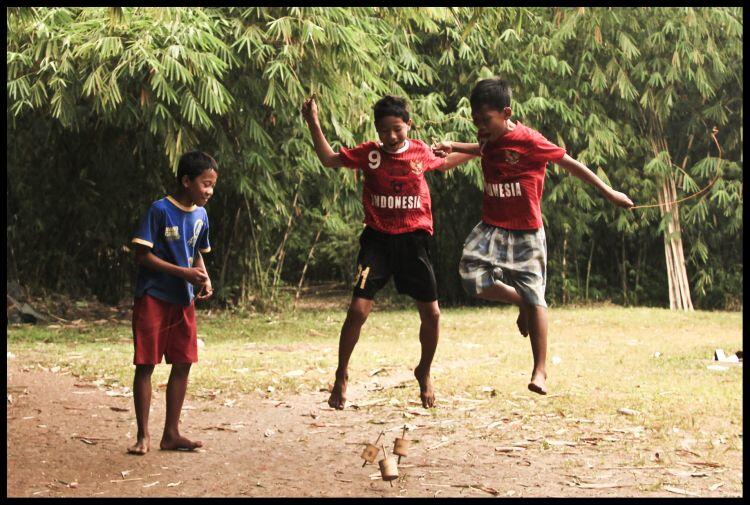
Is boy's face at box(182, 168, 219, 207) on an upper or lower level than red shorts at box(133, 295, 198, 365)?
upper

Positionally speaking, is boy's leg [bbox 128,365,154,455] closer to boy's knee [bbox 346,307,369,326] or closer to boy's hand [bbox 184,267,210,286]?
boy's hand [bbox 184,267,210,286]

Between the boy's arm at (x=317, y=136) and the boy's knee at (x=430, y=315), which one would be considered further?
the boy's knee at (x=430, y=315)

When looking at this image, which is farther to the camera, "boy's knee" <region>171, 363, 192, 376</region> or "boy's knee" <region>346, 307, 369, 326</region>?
"boy's knee" <region>171, 363, 192, 376</region>

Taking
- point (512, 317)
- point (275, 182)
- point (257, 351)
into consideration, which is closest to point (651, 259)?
point (512, 317)

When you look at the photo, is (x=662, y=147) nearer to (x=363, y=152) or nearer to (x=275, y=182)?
(x=275, y=182)

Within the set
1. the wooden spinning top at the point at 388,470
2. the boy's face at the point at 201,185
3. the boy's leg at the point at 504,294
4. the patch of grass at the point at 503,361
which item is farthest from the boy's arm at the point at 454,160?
the patch of grass at the point at 503,361

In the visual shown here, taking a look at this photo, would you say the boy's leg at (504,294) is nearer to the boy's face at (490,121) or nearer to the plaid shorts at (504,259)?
the plaid shorts at (504,259)

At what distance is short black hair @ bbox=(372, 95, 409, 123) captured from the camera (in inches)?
163

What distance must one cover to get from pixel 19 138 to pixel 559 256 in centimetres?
709

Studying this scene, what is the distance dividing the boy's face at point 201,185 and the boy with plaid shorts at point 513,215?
3.73 feet

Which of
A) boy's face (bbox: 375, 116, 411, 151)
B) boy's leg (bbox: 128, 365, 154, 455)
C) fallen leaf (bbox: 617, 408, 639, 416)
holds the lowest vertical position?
fallen leaf (bbox: 617, 408, 639, 416)

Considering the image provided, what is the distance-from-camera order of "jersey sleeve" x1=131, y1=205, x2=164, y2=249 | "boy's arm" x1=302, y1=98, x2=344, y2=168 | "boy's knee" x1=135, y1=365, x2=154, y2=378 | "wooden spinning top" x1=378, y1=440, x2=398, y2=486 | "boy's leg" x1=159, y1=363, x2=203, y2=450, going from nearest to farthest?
"boy's arm" x1=302, y1=98, x2=344, y2=168
"wooden spinning top" x1=378, y1=440, x2=398, y2=486
"jersey sleeve" x1=131, y1=205, x2=164, y2=249
"boy's knee" x1=135, y1=365, x2=154, y2=378
"boy's leg" x1=159, y1=363, x2=203, y2=450

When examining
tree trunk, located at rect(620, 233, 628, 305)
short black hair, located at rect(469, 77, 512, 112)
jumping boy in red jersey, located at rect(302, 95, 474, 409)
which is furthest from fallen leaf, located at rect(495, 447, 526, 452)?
tree trunk, located at rect(620, 233, 628, 305)

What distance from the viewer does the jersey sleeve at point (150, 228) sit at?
4660 millimetres
